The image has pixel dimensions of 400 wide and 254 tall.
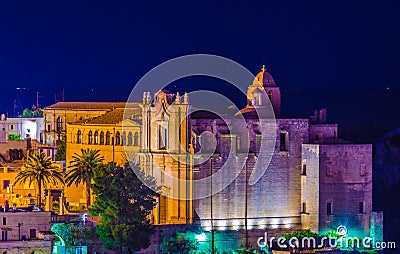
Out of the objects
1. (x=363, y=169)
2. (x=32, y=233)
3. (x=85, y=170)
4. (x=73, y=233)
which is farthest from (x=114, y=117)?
(x=32, y=233)

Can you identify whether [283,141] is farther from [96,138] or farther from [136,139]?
[96,138]

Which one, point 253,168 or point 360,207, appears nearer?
point 253,168

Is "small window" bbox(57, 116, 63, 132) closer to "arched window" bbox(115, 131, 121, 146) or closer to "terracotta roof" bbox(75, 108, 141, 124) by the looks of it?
"terracotta roof" bbox(75, 108, 141, 124)

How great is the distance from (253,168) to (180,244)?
6134 millimetres

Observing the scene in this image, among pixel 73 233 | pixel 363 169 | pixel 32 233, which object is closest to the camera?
pixel 32 233

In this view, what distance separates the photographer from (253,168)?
63188 mm

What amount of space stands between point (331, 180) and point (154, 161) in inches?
343

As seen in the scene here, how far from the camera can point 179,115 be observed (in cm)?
6209

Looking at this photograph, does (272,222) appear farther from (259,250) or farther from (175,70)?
(175,70)

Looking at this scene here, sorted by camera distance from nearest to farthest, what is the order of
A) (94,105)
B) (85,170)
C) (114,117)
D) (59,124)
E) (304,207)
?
(304,207) < (85,170) < (114,117) < (94,105) < (59,124)

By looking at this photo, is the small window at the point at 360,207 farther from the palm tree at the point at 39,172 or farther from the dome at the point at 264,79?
the palm tree at the point at 39,172

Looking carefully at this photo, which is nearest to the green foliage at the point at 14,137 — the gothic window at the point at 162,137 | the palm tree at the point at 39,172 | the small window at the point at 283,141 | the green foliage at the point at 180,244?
the palm tree at the point at 39,172

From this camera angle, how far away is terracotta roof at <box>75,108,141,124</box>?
71750 mm

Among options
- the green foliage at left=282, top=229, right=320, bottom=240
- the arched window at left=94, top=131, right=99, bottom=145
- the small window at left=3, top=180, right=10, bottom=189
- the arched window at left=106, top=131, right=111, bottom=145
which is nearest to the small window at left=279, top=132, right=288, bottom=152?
the green foliage at left=282, top=229, right=320, bottom=240
